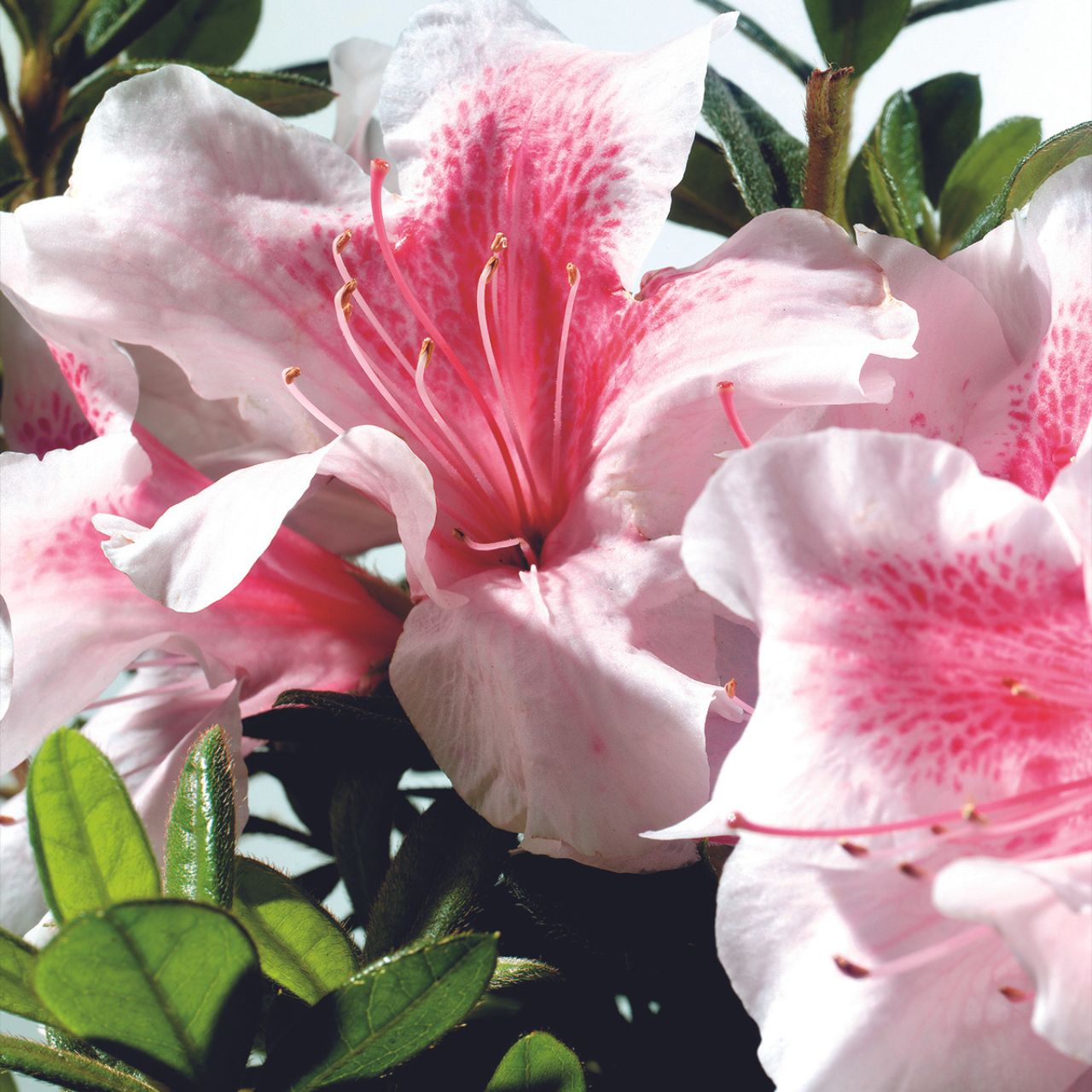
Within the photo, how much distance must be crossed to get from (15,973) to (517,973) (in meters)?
0.18

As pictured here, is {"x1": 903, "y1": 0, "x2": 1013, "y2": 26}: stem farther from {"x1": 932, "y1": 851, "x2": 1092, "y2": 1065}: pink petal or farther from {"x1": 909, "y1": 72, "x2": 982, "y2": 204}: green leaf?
{"x1": 932, "y1": 851, "x2": 1092, "y2": 1065}: pink petal

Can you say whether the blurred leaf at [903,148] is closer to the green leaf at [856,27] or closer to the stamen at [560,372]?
the green leaf at [856,27]

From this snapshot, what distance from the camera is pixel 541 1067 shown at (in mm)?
470

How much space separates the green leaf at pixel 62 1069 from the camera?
44 centimetres

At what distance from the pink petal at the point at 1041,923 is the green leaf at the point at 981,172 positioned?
1.79 feet

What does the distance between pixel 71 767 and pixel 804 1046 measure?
0.26 meters

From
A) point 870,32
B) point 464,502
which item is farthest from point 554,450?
point 870,32

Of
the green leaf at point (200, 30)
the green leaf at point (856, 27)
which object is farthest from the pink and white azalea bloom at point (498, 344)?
the green leaf at point (200, 30)

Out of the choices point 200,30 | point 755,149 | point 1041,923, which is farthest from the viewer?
point 200,30

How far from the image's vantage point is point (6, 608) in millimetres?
519

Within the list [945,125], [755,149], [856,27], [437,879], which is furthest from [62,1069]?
[945,125]

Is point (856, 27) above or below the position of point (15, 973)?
above

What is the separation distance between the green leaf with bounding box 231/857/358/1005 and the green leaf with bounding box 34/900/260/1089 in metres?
0.06

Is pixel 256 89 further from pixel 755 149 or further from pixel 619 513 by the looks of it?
pixel 619 513
